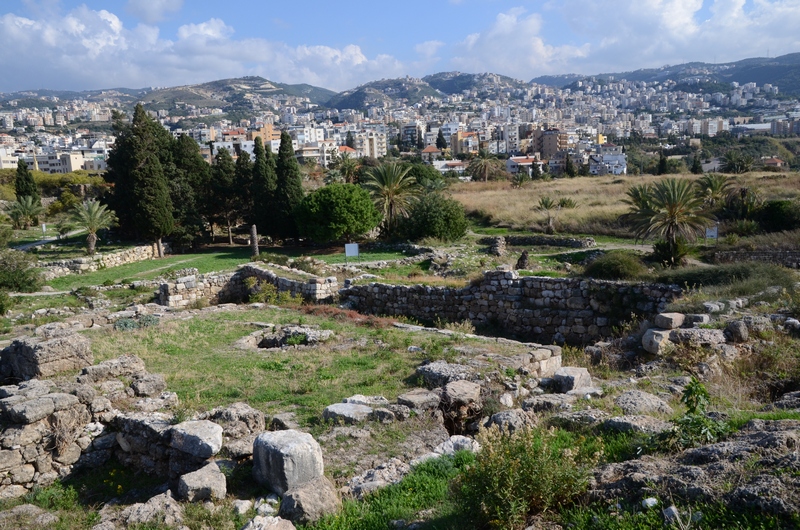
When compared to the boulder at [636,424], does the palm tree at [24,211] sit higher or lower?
higher

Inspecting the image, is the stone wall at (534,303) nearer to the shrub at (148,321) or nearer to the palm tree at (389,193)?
the shrub at (148,321)

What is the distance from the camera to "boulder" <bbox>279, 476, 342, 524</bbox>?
543 cm

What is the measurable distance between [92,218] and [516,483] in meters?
33.9

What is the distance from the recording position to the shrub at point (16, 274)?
2249 cm

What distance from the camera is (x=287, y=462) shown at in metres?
6.05

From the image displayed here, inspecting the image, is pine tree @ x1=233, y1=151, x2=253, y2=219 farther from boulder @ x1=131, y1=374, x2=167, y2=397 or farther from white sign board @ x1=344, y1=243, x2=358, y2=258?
boulder @ x1=131, y1=374, x2=167, y2=397

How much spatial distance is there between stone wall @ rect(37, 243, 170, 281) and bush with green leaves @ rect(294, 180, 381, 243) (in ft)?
31.4

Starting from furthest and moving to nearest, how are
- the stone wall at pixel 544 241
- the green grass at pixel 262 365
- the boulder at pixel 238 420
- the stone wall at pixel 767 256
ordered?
the stone wall at pixel 544 241 < the stone wall at pixel 767 256 < the green grass at pixel 262 365 < the boulder at pixel 238 420

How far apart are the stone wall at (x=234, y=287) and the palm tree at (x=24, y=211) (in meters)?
31.7

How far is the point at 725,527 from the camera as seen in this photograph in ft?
12.6

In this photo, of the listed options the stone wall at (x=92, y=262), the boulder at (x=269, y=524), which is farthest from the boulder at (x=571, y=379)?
the stone wall at (x=92, y=262)

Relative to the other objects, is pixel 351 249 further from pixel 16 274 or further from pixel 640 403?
pixel 640 403

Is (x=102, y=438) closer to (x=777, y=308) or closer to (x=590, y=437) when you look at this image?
(x=590, y=437)

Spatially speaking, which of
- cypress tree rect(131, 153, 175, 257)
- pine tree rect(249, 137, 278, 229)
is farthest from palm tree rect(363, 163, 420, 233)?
cypress tree rect(131, 153, 175, 257)
